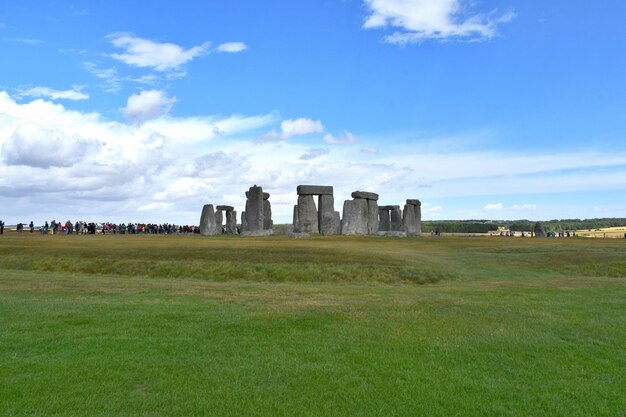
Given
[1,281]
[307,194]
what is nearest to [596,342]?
[1,281]

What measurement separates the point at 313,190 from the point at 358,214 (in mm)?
4742

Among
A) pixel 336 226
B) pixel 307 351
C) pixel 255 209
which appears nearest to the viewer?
pixel 307 351

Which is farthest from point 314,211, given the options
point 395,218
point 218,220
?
point 218,220

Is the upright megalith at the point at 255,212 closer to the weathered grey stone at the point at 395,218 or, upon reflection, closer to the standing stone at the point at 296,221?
the standing stone at the point at 296,221

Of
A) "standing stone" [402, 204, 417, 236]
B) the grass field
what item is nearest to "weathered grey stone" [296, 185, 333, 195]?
"standing stone" [402, 204, 417, 236]

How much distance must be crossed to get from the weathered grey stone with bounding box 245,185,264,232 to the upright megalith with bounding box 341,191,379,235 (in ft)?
23.0

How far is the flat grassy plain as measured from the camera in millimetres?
7441

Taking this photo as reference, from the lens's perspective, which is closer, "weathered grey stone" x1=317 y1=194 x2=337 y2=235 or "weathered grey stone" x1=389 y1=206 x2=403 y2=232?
"weathered grey stone" x1=317 y1=194 x2=337 y2=235

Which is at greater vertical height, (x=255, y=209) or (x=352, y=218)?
(x=255, y=209)

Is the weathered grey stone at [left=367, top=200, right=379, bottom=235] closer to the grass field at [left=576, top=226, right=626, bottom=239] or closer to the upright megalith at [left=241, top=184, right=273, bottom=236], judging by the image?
the upright megalith at [left=241, top=184, right=273, bottom=236]

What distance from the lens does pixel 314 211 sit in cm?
4562

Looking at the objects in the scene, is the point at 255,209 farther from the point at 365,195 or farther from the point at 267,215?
the point at 365,195

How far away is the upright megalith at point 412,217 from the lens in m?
53.8

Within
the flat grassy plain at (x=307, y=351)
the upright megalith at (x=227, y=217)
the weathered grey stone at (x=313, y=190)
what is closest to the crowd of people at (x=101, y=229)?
the upright megalith at (x=227, y=217)
